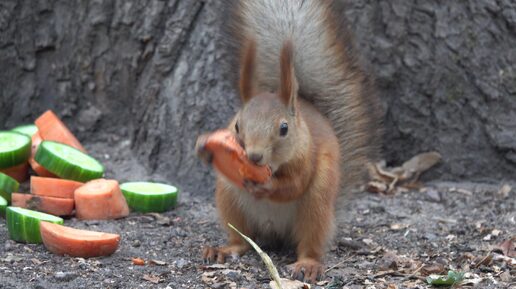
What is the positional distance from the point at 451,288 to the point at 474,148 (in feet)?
4.81

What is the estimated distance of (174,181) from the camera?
166 inches

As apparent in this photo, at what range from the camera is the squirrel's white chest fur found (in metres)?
3.26

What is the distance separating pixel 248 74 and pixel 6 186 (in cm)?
118

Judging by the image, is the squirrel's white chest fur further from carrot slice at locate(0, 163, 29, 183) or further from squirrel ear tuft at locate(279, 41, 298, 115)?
carrot slice at locate(0, 163, 29, 183)

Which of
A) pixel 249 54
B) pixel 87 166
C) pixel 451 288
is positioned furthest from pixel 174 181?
pixel 451 288

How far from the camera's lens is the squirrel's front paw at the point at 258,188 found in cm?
307

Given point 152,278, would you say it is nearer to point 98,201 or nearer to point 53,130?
point 98,201

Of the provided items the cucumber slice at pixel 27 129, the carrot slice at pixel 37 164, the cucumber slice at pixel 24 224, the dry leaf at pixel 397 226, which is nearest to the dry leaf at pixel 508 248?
the dry leaf at pixel 397 226

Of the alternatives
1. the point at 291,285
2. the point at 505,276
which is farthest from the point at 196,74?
the point at 505,276

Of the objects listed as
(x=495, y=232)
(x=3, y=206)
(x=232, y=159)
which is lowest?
(x=3, y=206)

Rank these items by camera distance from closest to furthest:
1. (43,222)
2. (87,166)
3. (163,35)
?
(43,222)
(87,166)
(163,35)

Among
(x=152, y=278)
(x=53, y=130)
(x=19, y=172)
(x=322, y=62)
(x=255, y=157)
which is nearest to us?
(x=255, y=157)

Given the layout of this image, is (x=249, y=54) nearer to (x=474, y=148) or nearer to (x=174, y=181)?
(x=174, y=181)

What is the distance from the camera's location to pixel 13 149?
12.7 feet
